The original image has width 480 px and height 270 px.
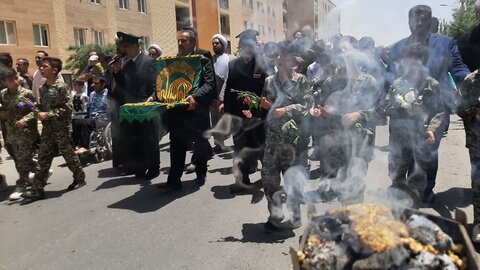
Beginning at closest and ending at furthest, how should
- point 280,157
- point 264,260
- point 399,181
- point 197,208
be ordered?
point 264,260
point 280,157
point 399,181
point 197,208

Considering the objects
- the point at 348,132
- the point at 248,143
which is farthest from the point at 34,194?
the point at 348,132

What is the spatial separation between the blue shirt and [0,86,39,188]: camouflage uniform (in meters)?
2.28

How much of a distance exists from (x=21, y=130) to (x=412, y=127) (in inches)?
196

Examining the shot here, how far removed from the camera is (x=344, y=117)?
13.6 ft

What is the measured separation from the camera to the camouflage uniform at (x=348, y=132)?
423cm

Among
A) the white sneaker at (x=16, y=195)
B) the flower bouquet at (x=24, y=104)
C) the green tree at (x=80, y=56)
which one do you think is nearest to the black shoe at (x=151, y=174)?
the white sneaker at (x=16, y=195)

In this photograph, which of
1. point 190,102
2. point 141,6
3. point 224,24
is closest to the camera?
point 190,102

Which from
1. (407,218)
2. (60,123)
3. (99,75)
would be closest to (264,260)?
(407,218)

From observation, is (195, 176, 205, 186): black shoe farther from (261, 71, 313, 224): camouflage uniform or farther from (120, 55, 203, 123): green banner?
(261, 71, 313, 224): camouflage uniform

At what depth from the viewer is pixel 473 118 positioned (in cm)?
383

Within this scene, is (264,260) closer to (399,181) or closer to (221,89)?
(399,181)

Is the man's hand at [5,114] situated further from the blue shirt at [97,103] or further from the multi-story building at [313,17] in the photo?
the multi-story building at [313,17]

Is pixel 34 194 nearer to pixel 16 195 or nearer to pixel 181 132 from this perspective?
pixel 16 195

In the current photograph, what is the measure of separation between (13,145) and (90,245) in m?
2.72
